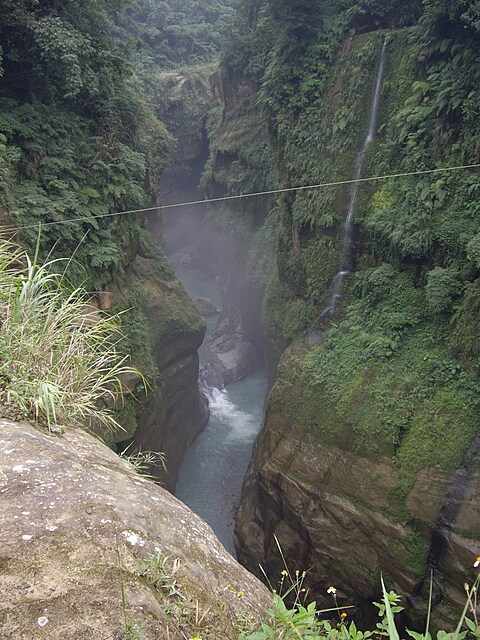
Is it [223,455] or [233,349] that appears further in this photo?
[233,349]

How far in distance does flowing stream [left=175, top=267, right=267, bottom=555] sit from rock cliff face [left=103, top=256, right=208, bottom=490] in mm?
447

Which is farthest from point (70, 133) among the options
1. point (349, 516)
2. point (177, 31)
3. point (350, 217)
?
point (177, 31)

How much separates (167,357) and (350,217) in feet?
19.3

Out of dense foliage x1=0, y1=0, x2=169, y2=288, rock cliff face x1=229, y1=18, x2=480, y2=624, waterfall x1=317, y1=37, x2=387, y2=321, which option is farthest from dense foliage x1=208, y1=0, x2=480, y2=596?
dense foliage x1=0, y1=0, x2=169, y2=288

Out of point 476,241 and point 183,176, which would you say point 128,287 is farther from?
point 183,176

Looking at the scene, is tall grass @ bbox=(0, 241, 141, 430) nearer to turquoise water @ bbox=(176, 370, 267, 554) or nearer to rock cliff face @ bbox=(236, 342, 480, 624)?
rock cliff face @ bbox=(236, 342, 480, 624)

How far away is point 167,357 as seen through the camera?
12523 mm

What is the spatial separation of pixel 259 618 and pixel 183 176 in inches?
1152

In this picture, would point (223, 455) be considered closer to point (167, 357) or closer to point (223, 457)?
point (223, 457)

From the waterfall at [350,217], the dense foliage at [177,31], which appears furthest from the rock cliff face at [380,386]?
the dense foliage at [177,31]

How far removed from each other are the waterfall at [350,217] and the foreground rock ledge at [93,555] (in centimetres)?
890

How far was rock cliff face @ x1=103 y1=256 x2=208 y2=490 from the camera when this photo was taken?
1087cm

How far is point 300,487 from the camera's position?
872 cm

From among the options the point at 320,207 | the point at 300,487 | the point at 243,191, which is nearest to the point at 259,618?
the point at 300,487
